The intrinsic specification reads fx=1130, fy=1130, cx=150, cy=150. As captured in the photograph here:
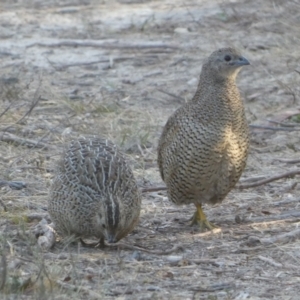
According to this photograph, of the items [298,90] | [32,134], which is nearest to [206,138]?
[32,134]

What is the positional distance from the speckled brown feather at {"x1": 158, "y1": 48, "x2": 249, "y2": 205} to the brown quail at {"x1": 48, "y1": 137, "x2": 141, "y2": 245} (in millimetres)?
501

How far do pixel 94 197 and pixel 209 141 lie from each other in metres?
0.99

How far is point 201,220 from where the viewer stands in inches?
317

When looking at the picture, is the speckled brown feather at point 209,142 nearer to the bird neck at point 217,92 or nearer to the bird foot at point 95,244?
the bird neck at point 217,92

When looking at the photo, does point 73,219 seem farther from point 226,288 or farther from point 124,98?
point 124,98

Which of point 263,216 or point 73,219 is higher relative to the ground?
point 73,219

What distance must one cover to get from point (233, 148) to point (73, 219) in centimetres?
127

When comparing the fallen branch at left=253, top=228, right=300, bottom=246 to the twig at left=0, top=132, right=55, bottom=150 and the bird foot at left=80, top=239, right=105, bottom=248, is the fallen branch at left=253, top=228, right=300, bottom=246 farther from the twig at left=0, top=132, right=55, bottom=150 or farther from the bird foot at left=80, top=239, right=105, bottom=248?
the twig at left=0, top=132, right=55, bottom=150

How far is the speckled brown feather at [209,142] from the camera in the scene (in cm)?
781

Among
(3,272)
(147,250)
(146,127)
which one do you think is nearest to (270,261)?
(147,250)

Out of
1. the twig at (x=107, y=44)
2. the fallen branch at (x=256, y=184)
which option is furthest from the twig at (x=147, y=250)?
the twig at (x=107, y=44)

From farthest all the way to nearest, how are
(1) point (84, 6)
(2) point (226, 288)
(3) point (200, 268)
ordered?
(1) point (84, 6) < (3) point (200, 268) < (2) point (226, 288)

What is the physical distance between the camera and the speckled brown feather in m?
7.81

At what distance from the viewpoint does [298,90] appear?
11625 mm
